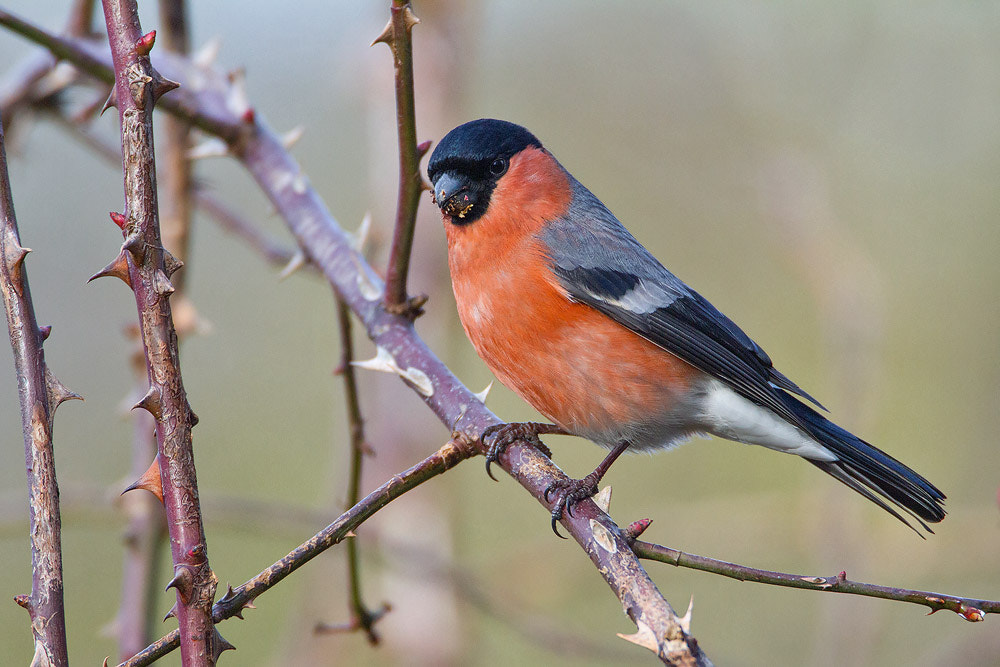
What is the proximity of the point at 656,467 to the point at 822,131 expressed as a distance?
3.26 metres

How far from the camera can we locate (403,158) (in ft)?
6.77

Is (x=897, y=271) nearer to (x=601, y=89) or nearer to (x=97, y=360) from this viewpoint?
(x=601, y=89)

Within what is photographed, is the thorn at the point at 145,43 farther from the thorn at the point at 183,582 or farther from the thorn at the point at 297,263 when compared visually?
the thorn at the point at 297,263

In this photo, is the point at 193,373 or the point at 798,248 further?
the point at 193,373

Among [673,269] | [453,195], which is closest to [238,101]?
[453,195]

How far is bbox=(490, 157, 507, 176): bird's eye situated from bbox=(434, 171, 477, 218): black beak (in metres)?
0.15

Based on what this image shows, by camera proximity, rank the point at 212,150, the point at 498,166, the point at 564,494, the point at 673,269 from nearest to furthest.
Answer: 1. the point at 564,494
2. the point at 212,150
3. the point at 498,166
4. the point at 673,269

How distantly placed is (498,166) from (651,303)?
812 mm

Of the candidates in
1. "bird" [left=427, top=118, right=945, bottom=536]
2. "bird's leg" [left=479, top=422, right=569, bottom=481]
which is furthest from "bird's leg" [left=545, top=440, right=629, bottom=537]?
"bird" [left=427, top=118, right=945, bottom=536]

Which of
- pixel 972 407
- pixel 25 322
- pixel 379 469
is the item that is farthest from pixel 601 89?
pixel 25 322

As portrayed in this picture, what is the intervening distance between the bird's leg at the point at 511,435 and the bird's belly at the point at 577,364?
74mm

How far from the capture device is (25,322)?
1.32 m

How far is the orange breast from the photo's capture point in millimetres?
3035

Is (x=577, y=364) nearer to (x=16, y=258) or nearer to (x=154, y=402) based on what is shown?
(x=154, y=402)
